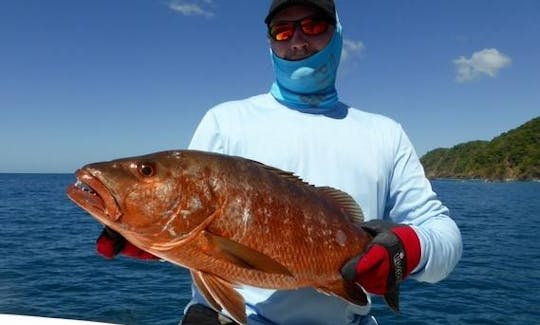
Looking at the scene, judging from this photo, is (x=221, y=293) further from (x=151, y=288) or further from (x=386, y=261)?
(x=151, y=288)

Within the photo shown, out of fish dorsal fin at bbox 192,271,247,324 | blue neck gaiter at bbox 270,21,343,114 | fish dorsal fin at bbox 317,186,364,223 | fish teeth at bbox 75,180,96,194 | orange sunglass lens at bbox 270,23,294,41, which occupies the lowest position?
fish dorsal fin at bbox 192,271,247,324

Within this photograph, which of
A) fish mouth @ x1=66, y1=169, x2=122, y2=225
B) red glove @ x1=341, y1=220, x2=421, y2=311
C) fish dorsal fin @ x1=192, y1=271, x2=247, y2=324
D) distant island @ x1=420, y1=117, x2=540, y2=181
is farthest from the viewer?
distant island @ x1=420, y1=117, x2=540, y2=181

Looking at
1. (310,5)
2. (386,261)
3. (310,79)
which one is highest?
(310,5)

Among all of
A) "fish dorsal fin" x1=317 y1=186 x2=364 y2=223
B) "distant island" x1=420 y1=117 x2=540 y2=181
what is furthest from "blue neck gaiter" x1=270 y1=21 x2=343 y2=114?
"distant island" x1=420 y1=117 x2=540 y2=181

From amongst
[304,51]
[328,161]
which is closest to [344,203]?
[328,161]

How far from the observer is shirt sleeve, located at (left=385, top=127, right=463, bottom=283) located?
2.49 metres

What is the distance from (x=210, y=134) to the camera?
292 centimetres

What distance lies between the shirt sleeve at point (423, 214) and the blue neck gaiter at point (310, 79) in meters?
0.58

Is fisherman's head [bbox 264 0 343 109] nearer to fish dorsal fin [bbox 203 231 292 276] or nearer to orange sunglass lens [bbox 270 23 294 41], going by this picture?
orange sunglass lens [bbox 270 23 294 41]

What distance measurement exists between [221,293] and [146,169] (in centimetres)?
65

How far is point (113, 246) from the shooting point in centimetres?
230

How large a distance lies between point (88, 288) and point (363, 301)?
1223cm

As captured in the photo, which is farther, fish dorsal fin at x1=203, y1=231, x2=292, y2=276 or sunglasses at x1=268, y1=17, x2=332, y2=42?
sunglasses at x1=268, y1=17, x2=332, y2=42

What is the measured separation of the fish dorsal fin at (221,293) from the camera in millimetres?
2039
